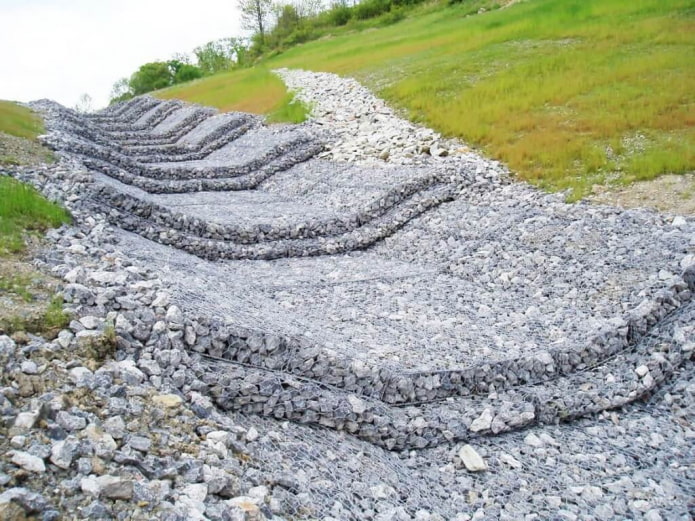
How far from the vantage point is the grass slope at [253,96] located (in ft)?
88.0

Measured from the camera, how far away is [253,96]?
34.1 meters

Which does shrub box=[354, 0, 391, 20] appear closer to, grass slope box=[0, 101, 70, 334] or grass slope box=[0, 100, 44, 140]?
grass slope box=[0, 100, 44, 140]

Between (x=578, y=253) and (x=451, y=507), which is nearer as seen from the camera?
(x=451, y=507)

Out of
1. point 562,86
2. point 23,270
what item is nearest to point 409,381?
point 23,270

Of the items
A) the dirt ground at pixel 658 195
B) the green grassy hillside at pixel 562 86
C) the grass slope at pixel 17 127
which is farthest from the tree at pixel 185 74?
the dirt ground at pixel 658 195

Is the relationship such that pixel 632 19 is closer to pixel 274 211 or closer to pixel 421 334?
pixel 274 211

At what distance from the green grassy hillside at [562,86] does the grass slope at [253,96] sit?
0.39 meters

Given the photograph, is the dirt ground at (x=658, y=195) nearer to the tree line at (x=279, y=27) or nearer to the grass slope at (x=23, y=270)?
the grass slope at (x=23, y=270)

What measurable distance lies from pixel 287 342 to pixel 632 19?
2793cm

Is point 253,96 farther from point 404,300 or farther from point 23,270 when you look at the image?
point 23,270

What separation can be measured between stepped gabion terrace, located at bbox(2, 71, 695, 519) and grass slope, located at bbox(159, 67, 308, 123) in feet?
31.4

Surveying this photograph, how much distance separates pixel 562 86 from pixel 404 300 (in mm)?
13911

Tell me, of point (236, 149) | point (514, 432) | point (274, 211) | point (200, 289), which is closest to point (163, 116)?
point (236, 149)

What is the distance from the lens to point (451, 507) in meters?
5.57
